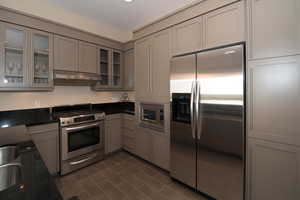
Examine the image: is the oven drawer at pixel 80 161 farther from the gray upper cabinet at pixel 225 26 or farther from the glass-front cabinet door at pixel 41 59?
the gray upper cabinet at pixel 225 26

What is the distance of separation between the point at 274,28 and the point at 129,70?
2699 millimetres

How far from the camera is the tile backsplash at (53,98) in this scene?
2369 mm

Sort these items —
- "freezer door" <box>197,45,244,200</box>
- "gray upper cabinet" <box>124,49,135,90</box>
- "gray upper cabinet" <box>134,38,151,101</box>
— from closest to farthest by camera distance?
"freezer door" <box>197,45,244,200</box> < "gray upper cabinet" <box>134,38,151,101</box> < "gray upper cabinet" <box>124,49,135,90</box>

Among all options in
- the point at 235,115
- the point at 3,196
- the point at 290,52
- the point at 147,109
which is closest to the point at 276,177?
the point at 235,115

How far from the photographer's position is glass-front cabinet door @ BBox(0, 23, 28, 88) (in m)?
2.09

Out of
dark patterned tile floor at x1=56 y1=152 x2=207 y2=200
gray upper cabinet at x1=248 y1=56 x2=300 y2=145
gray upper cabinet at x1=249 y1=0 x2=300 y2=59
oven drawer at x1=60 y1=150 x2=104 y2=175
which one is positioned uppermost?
gray upper cabinet at x1=249 y1=0 x2=300 y2=59

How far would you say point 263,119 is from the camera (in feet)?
5.05

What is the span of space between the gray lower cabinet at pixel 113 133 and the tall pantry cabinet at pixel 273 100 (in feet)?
8.25

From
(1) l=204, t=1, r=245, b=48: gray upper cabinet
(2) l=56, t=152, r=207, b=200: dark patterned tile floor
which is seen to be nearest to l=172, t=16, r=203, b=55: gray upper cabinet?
(1) l=204, t=1, r=245, b=48: gray upper cabinet

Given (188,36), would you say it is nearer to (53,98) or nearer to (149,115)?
(149,115)

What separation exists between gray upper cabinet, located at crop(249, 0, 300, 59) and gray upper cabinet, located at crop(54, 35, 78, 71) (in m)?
2.79

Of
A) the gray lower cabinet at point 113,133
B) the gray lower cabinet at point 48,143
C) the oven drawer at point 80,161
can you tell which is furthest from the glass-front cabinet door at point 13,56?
the gray lower cabinet at point 113,133

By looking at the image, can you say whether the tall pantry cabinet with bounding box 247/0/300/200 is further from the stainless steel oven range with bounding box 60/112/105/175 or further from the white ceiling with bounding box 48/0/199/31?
the stainless steel oven range with bounding box 60/112/105/175

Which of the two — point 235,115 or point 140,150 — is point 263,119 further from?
point 140,150
